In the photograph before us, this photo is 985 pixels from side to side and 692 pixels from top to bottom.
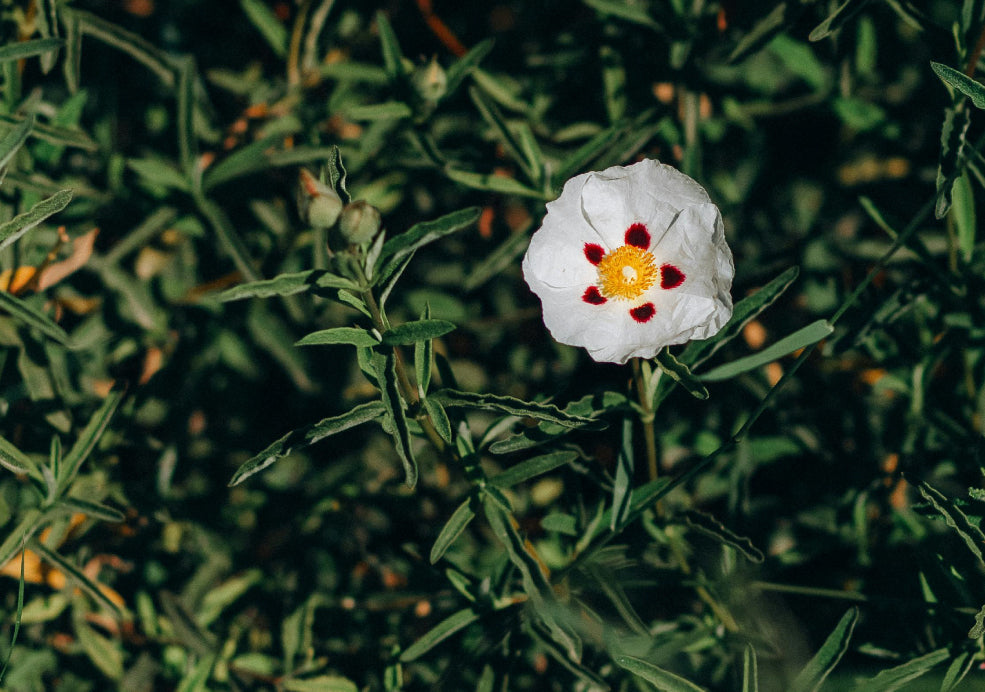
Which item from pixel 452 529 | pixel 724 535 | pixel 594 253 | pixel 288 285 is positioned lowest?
pixel 724 535

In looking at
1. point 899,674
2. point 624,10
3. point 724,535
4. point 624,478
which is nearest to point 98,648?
A: point 624,478

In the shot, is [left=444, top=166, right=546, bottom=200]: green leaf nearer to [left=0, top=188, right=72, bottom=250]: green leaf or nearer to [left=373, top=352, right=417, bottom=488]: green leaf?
[left=373, top=352, right=417, bottom=488]: green leaf

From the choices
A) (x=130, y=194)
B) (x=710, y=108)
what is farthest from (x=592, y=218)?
(x=130, y=194)

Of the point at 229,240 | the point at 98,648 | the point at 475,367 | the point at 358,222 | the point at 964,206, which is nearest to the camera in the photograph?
the point at 358,222

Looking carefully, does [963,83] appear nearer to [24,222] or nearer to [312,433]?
[312,433]

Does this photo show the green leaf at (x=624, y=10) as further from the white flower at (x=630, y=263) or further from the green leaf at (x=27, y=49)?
the green leaf at (x=27, y=49)
